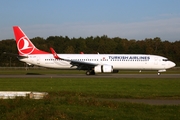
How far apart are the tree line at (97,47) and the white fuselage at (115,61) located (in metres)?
46.9

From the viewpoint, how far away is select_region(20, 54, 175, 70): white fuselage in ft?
156

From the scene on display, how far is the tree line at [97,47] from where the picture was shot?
321 feet

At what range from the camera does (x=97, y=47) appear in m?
111

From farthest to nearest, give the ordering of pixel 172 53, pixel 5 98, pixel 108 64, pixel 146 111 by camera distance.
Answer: pixel 172 53 < pixel 108 64 < pixel 5 98 < pixel 146 111

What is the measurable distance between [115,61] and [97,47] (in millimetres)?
63344

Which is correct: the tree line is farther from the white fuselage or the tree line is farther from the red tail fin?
the white fuselage

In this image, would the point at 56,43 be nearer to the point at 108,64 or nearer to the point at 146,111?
the point at 108,64

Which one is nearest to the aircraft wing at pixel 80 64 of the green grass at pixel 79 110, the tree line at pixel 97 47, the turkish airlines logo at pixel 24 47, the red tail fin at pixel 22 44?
the red tail fin at pixel 22 44

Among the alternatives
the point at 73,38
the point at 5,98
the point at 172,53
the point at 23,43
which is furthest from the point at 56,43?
the point at 5,98

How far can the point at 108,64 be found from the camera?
157ft

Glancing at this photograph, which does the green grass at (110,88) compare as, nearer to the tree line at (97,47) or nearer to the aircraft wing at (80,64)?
the aircraft wing at (80,64)

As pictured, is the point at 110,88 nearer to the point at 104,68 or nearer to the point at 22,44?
the point at 104,68

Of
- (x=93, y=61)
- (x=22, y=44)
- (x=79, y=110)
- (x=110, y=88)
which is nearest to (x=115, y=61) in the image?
(x=93, y=61)

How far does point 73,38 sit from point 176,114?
355 ft
